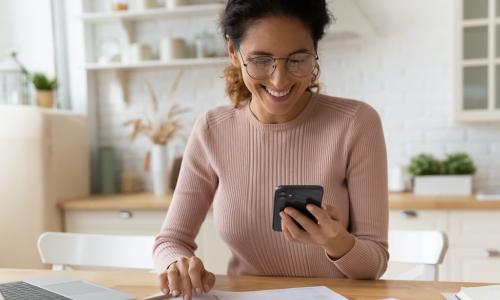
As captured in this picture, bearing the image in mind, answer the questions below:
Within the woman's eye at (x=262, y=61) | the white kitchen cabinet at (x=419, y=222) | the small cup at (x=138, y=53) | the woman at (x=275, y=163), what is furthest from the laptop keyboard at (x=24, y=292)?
the small cup at (x=138, y=53)

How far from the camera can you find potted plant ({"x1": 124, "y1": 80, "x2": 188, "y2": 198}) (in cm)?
315

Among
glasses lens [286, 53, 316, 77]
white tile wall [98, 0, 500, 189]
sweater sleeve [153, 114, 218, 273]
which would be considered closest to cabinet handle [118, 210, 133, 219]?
white tile wall [98, 0, 500, 189]

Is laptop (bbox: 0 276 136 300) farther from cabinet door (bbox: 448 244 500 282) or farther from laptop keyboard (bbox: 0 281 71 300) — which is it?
cabinet door (bbox: 448 244 500 282)

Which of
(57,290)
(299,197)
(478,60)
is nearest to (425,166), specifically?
(478,60)

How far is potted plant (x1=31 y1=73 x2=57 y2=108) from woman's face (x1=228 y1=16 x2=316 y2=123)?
7.01 ft

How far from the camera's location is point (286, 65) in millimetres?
1281

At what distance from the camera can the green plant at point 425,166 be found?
2.81 metres

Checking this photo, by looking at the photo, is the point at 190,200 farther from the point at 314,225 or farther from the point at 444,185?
the point at 444,185

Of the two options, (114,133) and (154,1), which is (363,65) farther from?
(114,133)

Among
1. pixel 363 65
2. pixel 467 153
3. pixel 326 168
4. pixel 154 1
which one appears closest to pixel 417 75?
pixel 363 65

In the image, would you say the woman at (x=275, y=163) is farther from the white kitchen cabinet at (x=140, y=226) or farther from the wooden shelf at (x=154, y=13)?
the wooden shelf at (x=154, y=13)

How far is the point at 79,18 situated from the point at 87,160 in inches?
33.1

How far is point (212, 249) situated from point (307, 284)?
5.35 ft

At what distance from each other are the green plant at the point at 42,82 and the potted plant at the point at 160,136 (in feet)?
1.55
